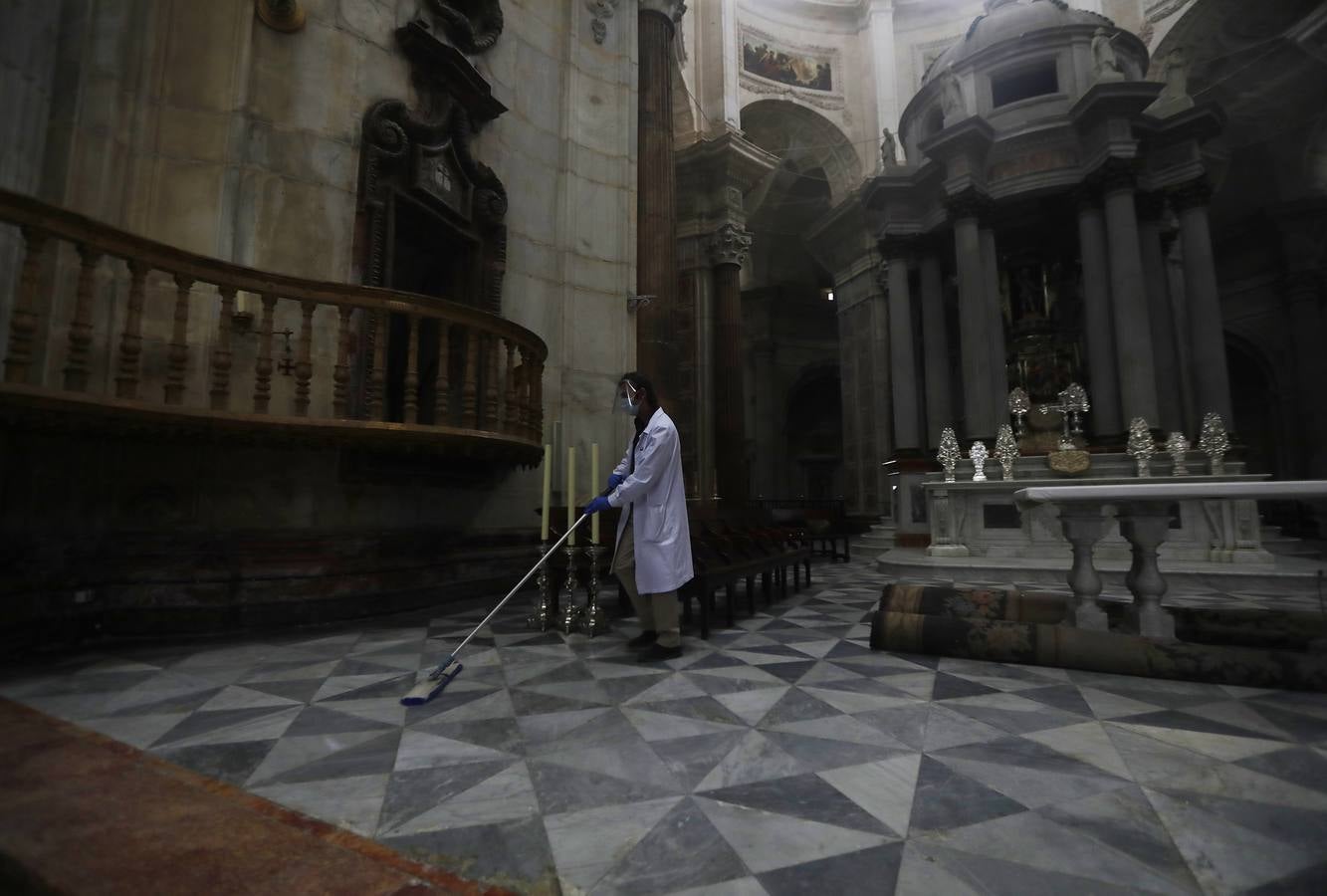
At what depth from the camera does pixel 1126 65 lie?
1237 centimetres

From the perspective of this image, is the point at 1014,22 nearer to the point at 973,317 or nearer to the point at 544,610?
the point at 973,317

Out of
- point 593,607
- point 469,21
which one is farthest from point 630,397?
point 469,21

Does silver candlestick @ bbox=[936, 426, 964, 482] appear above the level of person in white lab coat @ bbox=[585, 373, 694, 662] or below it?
above

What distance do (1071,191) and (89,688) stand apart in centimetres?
1514

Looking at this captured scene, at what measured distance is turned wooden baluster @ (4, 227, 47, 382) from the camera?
324 centimetres

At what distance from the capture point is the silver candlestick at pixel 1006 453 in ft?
29.5

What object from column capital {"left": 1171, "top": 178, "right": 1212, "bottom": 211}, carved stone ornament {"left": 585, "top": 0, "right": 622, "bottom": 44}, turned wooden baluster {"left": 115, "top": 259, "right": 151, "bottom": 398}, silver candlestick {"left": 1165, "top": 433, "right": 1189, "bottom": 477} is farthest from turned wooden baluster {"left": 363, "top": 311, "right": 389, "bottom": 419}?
column capital {"left": 1171, "top": 178, "right": 1212, "bottom": 211}

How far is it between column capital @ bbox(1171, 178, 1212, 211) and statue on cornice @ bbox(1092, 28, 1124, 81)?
2388mm

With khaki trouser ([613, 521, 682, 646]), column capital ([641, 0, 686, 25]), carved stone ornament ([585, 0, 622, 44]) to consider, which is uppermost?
column capital ([641, 0, 686, 25])

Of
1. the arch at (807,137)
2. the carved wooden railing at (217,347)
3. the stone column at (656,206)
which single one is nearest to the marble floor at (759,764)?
the carved wooden railing at (217,347)

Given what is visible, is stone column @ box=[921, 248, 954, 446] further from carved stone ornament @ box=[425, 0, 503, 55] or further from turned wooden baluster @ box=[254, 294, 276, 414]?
turned wooden baluster @ box=[254, 294, 276, 414]

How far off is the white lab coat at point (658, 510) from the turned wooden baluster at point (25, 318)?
3.20 m

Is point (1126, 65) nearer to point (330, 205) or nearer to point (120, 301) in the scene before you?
point (330, 205)

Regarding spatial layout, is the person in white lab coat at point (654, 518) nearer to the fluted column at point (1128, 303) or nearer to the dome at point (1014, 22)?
the fluted column at point (1128, 303)
